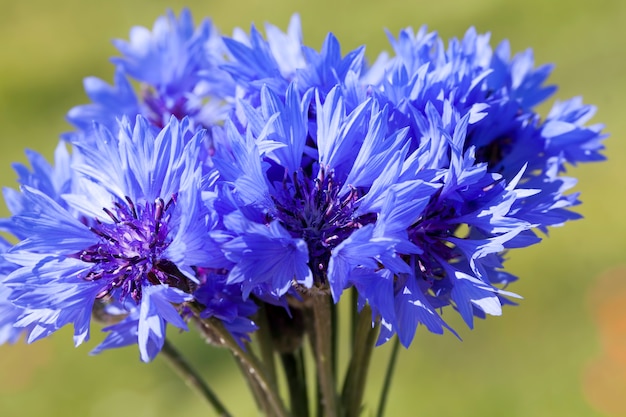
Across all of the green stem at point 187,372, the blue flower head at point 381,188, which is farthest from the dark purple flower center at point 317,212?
the green stem at point 187,372

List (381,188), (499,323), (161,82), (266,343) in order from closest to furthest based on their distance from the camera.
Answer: (381,188)
(266,343)
(161,82)
(499,323)

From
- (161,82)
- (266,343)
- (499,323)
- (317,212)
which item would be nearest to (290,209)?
(317,212)

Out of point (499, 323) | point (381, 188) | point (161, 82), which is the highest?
point (161, 82)

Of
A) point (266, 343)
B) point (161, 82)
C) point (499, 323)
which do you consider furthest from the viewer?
point (499, 323)

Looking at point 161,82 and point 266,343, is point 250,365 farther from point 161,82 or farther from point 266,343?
point 161,82

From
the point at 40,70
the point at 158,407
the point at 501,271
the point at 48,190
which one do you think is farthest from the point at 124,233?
the point at 40,70

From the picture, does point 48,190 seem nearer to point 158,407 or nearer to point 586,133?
point 586,133
